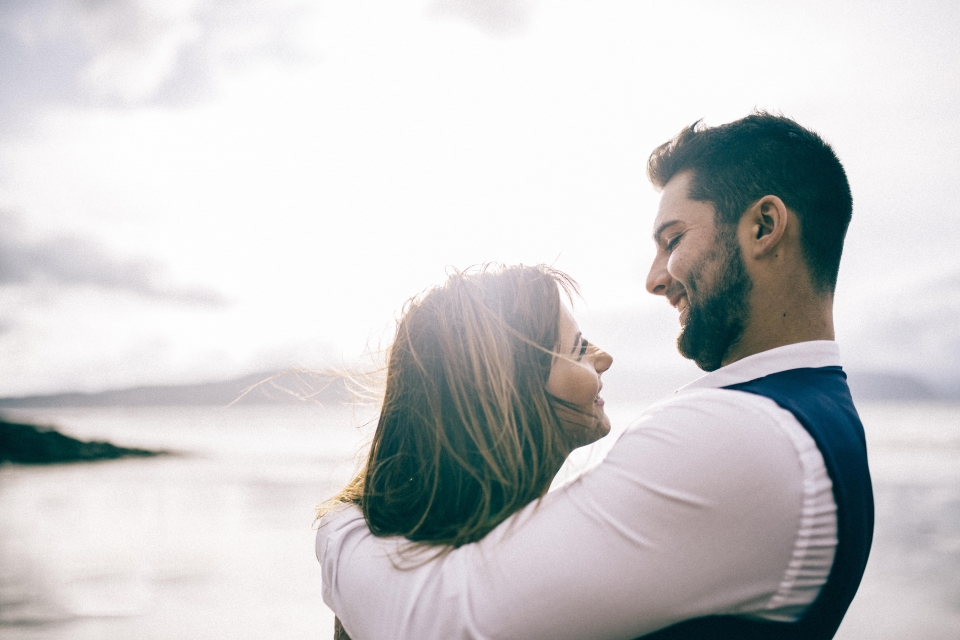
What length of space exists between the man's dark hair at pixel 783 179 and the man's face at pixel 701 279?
2.7 inches

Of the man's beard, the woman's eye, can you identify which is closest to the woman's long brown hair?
the woman's eye

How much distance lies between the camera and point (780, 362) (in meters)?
1.60

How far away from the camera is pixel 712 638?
1.16 metres

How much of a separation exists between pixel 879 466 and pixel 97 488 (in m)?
17.7

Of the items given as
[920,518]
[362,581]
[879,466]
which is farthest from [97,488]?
[879,466]

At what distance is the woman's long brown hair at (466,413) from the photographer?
1.41 m

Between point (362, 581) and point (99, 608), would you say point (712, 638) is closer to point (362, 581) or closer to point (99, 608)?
point (362, 581)

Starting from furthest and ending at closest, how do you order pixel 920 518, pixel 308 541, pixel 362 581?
pixel 920 518 < pixel 308 541 < pixel 362 581

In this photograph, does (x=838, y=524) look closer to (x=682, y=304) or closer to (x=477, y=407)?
(x=477, y=407)

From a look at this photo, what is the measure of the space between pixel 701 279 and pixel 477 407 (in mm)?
1008

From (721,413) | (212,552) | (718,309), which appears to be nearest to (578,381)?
(721,413)

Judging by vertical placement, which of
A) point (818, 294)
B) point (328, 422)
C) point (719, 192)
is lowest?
point (328, 422)

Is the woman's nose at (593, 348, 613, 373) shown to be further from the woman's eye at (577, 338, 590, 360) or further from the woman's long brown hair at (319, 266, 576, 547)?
the woman's long brown hair at (319, 266, 576, 547)

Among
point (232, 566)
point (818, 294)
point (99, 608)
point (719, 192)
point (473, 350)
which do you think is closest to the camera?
point (473, 350)
